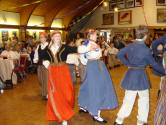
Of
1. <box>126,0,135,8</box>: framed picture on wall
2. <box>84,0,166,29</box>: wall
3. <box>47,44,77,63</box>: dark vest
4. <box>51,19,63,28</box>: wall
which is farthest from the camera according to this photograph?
<box>51,19,63,28</box>: wall

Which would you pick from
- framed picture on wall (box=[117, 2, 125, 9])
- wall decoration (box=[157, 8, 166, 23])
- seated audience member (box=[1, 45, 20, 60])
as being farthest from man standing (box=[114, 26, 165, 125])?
framed picture on wall (box=[117, 2, 125, 9])

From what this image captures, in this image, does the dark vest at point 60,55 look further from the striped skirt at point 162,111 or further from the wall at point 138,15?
the wall at point 138,15

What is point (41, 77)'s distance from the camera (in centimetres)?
390

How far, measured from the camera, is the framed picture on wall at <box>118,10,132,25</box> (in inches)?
527

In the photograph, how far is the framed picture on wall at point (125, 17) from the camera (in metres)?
13.4

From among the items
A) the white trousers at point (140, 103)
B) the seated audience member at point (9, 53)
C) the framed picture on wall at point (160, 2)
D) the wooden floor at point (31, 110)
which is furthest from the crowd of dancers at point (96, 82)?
the framed picture on wall at point (160, 2)

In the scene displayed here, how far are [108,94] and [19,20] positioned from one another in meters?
10.2

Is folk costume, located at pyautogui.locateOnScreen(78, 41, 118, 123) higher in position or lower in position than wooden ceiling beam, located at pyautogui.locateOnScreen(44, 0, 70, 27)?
lower

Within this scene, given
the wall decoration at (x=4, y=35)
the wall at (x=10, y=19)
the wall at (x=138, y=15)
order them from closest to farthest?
the wall at (x=10, y=19) < the wall decoration at (x=4, y=35) < the wall at (x=138, y=15)

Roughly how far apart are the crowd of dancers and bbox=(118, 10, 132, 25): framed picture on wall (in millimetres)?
11558

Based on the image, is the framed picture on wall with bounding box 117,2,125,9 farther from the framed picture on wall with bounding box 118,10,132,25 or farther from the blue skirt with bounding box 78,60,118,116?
the blue skirt with bounding box 78,60,118,116

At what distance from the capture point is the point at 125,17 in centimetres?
1360

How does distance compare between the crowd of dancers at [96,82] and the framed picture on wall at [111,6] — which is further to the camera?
the framed picture on wall at [111,6]

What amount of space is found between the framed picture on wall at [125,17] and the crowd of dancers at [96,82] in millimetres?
11558
